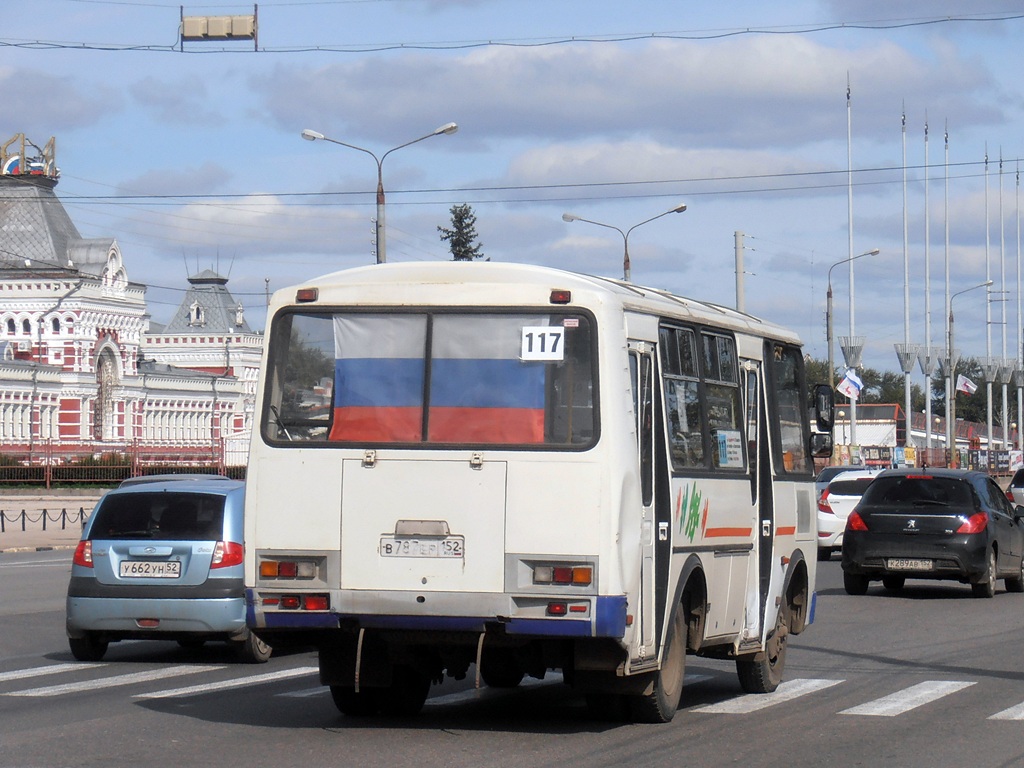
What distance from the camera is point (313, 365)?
9.96m

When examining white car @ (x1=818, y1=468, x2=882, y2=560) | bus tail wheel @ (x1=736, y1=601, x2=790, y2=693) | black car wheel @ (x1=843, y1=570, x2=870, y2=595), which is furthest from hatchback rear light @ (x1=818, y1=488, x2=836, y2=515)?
bus tail wheel @ (x1=736, y1=601, x2=790, y2=693)

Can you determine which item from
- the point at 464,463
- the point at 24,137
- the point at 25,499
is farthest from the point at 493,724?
the point at 24,137

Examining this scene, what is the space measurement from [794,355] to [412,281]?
171 inches

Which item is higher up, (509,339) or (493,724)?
(509,339)

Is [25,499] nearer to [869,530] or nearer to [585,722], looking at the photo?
[869,530]

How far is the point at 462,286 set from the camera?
32.1 feet

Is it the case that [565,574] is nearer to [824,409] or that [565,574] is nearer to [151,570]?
[824,409]

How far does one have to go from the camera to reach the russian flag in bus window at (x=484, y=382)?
375 inches

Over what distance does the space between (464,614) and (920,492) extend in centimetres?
1423

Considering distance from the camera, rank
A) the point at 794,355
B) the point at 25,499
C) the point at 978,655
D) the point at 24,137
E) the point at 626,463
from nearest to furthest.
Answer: the point at 626,463
the point at 794,355
the point at 978,655
the point at 25,499
the point at 24,137

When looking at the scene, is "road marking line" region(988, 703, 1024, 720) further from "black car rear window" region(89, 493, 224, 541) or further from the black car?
the black car

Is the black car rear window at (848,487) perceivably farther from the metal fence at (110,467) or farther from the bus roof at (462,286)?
the metal fence at (110,467)

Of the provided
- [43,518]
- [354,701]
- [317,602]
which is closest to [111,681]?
[354,701]

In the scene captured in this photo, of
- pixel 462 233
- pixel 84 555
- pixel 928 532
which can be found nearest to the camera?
pixel 84 555
